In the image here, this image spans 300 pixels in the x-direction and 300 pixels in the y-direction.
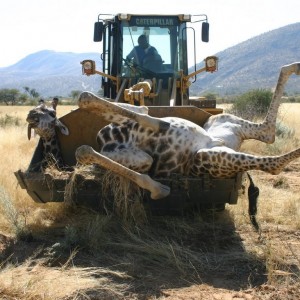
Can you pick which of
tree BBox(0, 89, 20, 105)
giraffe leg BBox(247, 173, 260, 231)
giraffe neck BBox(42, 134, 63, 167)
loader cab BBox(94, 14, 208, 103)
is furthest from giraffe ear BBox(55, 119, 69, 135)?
tree BBox(0, 89, 20, 105)

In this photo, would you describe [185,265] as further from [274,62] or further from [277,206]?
[274,62]

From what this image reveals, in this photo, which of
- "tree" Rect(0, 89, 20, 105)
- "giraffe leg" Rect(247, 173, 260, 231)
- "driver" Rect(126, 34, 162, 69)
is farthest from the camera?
"tree" Rect(0, 89, 20, 105)

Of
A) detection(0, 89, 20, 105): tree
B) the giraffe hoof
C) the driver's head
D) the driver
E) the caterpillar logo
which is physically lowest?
detection(0, 89, 20, 105): tree

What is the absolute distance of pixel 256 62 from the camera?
443 ft

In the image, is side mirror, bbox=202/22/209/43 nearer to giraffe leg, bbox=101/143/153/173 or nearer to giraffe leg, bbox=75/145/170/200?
giraffe leg, bbox=101/143/153/173

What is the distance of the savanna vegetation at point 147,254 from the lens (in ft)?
13.5

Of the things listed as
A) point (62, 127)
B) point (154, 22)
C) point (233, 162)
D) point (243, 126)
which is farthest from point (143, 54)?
point (233, 162)

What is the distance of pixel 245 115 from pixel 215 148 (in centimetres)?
1110

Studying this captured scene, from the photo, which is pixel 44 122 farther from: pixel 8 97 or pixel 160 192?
pixel 8 97

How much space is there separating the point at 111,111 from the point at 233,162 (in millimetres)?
1266

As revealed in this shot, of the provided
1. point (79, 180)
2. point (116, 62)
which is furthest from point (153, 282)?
point (116, 62)

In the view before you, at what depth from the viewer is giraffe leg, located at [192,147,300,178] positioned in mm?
5238

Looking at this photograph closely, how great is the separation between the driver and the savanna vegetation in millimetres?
3150

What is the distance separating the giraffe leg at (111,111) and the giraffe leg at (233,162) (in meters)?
0.54
